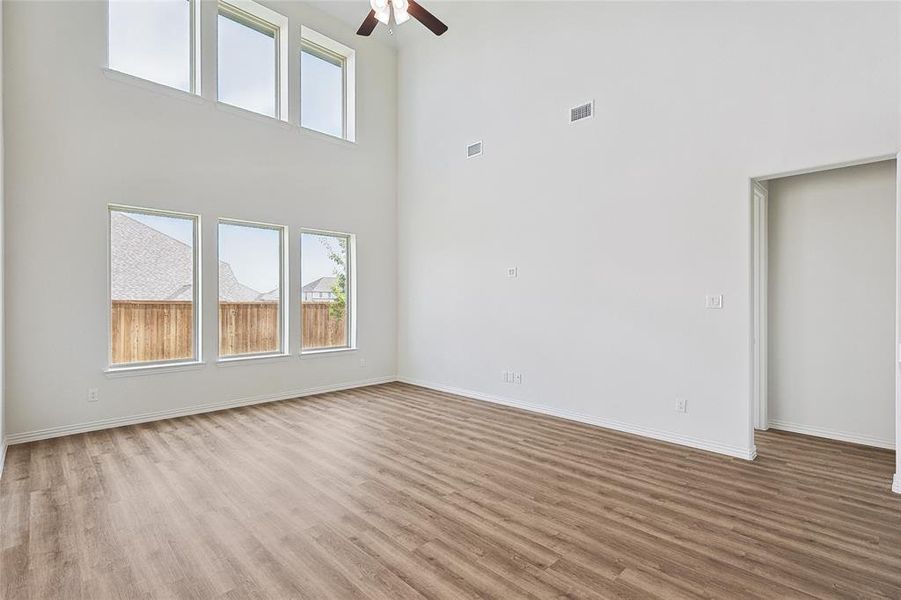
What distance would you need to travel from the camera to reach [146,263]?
16.2ft

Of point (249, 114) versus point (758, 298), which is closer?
point (758, 298)

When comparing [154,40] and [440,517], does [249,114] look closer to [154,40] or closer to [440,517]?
[154,40]

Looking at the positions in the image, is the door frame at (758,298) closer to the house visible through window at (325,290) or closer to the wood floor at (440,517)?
the wood floor at (440,517)

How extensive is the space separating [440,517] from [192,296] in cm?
414

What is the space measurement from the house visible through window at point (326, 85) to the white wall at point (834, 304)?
553 cm

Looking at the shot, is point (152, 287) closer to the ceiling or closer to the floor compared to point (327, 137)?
closer to the floor

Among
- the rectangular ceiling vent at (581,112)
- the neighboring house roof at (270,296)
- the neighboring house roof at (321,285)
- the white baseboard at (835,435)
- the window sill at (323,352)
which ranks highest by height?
the rectangular ceiling vent at (581,112)

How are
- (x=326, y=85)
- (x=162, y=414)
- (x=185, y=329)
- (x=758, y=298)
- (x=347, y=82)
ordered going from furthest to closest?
1. (x=347, y=82)
2. (x=326, y=85)
3. (x=185, y=329)
4. (x=162, y=414)
5. (x=758, y=298)

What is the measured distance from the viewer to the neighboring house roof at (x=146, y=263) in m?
4.74

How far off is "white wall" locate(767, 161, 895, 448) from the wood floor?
0.33 metres

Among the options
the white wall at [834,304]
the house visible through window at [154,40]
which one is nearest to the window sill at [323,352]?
the house visible through window at [154,40]

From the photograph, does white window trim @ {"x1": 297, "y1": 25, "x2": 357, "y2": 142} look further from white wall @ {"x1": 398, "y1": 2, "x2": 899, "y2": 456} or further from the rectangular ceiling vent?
the rectangular ceiling vent

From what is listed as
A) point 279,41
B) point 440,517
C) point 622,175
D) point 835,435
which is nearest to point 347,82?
point 279,41

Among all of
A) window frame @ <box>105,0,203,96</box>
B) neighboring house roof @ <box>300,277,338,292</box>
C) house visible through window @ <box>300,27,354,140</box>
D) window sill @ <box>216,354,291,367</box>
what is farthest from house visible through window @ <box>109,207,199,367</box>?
house visible through window @ <box>300,27,354,140</box>
